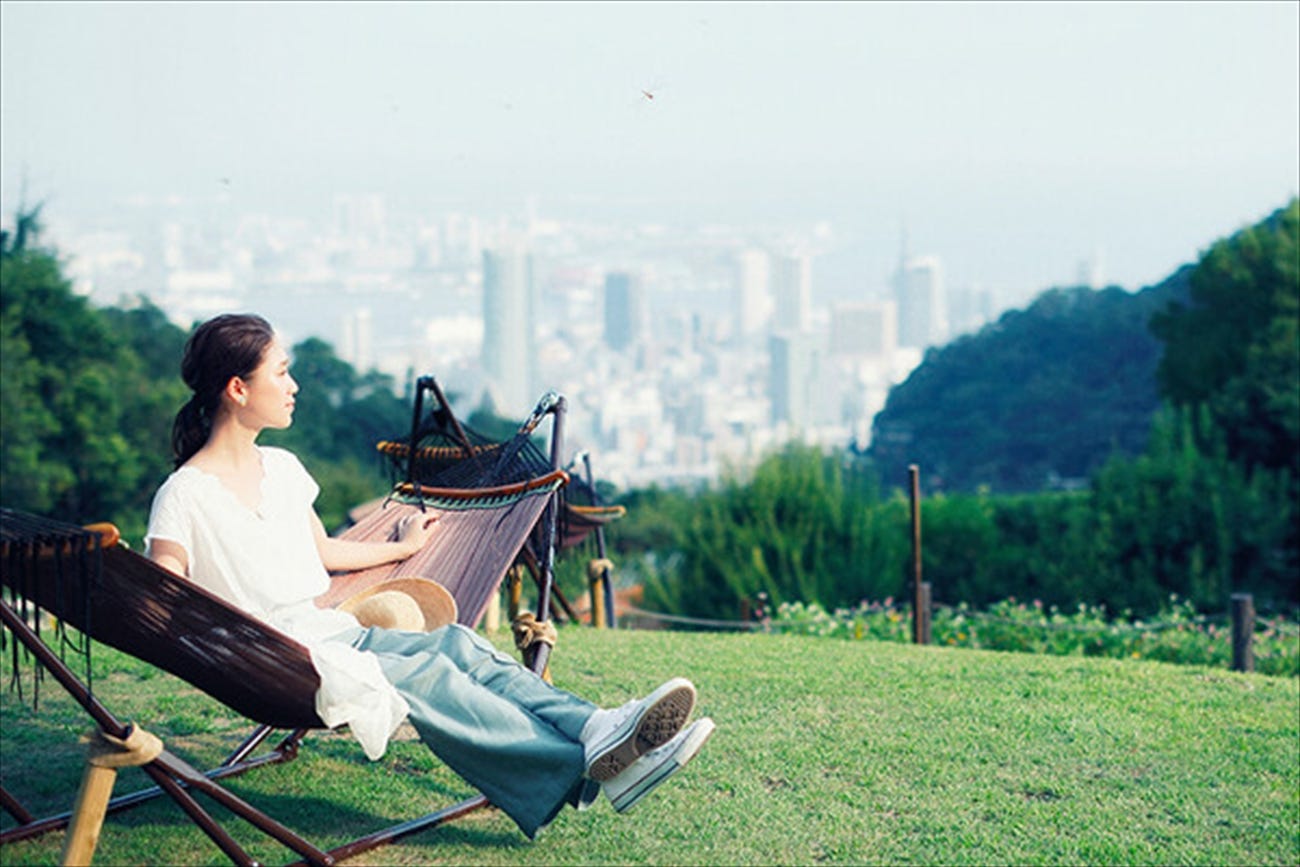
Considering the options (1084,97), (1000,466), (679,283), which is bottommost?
(1000,466)

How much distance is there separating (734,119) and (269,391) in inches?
3358

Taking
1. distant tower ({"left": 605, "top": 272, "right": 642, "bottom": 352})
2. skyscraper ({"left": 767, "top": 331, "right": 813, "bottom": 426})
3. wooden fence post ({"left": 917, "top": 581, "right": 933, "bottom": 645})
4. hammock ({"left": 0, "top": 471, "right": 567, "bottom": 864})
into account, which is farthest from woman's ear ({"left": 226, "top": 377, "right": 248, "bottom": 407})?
distant tower ({"left": 605, "top": 272, "right": 642, "bottom": 352})

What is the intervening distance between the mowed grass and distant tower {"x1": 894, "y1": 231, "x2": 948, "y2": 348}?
67.8 meters

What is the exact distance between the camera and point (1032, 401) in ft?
106

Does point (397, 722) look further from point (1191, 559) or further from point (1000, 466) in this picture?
point (1000, 466)

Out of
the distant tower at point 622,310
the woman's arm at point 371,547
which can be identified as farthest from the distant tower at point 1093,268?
the woman's arm at point 371,547

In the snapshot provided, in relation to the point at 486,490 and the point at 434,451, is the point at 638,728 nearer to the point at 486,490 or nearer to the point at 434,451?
the point at 486,490

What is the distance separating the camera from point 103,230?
2603 inches

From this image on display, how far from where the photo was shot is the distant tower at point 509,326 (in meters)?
58.2

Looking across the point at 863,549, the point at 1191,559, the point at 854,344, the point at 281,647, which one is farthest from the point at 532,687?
the point at 854,344

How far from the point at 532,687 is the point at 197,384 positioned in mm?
803

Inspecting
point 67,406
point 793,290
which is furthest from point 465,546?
point 793,290

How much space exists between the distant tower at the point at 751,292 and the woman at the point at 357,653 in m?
68.6

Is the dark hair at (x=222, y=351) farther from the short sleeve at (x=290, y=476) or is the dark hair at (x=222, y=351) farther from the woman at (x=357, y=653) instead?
the short sleeve at (x=290, y=476)
